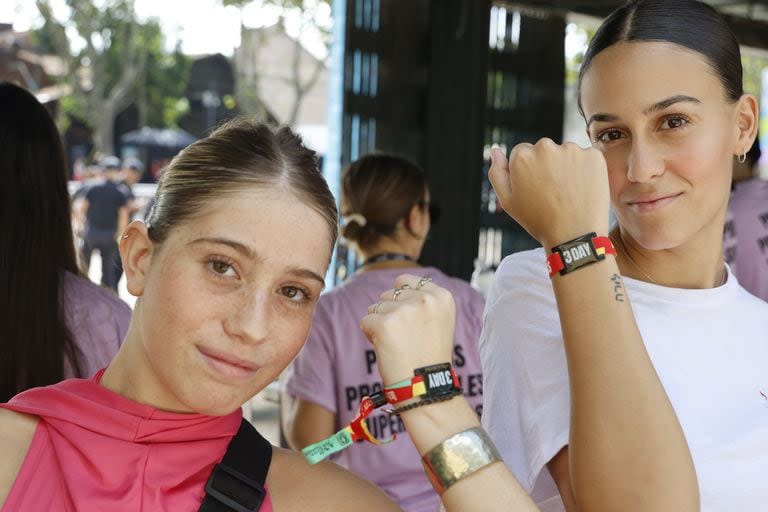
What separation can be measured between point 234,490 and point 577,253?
580 mm

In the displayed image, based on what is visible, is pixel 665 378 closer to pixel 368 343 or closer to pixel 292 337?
pixel 292 337

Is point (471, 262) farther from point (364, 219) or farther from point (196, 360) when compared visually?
point (196, 360)

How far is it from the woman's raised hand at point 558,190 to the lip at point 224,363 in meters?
0.44

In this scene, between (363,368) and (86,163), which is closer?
(363,368)

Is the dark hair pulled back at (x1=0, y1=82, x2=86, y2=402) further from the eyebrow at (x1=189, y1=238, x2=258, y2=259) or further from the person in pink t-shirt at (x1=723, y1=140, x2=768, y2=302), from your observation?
the person in pink t-shirt at (x1=723, y1=140, x2=768, y2=302)

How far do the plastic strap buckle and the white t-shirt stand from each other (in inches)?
14.5

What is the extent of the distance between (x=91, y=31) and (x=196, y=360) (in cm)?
2285

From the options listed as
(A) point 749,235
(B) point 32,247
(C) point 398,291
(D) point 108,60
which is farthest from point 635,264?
(D) point 108,60

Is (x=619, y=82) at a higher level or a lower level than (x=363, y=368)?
higher

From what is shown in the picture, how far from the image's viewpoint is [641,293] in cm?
163

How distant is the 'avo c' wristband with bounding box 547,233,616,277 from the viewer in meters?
1.36

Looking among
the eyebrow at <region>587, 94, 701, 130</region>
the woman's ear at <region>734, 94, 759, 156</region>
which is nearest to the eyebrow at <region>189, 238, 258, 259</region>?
the eyebrow at <region>587, 94, 701, 130</region>

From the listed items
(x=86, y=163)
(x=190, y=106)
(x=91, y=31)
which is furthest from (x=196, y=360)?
(x=190, y=106)

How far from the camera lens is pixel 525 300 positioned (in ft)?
5.17
